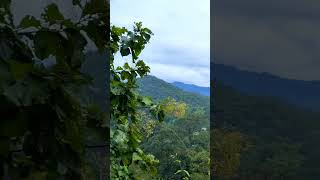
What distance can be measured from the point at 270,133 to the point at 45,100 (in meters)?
1.21

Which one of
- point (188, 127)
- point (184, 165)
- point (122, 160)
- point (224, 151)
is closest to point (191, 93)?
point (188, 127)

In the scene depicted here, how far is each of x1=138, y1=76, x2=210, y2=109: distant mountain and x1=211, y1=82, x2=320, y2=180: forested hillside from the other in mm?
2141

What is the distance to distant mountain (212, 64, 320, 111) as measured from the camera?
1.75 meters

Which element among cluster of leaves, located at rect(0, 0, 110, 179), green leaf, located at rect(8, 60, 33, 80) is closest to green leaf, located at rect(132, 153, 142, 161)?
cluster of leaves, located at rect(0, 0, 110, 179)

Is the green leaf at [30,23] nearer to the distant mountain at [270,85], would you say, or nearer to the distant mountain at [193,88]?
the distant mountain at [270,85]

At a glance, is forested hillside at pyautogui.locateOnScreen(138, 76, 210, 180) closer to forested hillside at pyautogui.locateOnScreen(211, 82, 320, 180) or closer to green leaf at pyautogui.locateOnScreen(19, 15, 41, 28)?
forested hillside at pyautogui.locateOnScreen(211, 82, 320, 180)

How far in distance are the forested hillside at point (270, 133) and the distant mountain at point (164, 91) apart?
2.14 meters

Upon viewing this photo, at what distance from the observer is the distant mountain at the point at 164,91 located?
4105mm

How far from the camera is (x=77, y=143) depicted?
81 centimetres

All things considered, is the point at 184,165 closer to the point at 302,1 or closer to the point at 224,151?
the point at 224,151

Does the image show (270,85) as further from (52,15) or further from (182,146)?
(182,146)

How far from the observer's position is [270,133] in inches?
72.4

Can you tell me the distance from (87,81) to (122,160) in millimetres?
2179

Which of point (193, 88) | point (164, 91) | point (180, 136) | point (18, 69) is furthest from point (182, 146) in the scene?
point (18, 69)
